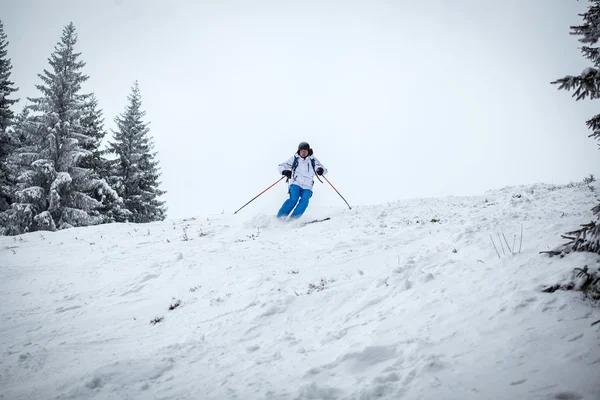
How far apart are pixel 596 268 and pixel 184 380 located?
4.44 metres

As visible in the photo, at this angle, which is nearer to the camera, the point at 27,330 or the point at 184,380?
the point at 184,380

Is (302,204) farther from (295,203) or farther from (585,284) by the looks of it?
(585,284)

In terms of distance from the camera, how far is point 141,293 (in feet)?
20.0

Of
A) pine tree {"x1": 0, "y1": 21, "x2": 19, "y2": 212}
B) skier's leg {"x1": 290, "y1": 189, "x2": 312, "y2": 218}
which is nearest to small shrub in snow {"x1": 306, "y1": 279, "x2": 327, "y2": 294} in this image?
skier's leg {"x1": 290, "y1": 189, "x2": 312, "y2": 218}

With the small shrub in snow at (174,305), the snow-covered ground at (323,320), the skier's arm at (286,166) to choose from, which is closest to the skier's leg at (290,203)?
the skier's arm at (286,166)

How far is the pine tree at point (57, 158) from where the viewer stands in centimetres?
1688

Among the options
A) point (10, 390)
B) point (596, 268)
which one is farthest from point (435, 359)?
point (10, 390)

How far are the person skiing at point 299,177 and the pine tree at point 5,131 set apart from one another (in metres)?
18.9

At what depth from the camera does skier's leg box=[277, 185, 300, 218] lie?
36.1 feet

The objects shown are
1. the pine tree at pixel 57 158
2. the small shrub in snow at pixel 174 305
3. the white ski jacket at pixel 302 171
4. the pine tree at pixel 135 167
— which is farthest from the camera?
the pine tree at pixel 135 167

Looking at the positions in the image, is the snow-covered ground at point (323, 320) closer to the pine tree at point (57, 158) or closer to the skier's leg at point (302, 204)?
the skier's leg at point (302, 204)

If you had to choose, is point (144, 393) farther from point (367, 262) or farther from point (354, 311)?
point (367, 262)

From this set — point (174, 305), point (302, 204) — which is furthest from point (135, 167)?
point (174, 305)

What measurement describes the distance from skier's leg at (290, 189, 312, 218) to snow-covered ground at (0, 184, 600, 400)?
119 inches
